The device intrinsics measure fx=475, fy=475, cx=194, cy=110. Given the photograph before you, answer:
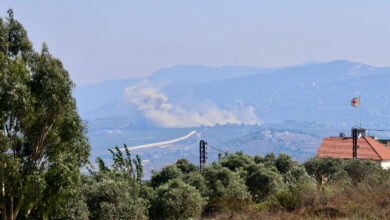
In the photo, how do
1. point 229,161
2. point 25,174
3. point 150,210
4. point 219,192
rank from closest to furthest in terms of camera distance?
point 25,174, point 150,210, point 219,192, point 229,161

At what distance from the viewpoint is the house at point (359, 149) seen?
87.6 meters

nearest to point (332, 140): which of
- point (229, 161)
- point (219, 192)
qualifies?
point (229, 161)

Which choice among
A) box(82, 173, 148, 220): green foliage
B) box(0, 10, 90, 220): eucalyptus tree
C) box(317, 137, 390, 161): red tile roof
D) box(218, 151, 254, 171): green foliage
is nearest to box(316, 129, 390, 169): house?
box(317, 137, 390, 161): red tile roof

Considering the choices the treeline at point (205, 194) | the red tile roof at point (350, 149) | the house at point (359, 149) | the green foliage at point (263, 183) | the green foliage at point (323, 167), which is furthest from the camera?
the red tile roof at point (350, 149)

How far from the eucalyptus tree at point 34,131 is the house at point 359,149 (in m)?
70.4

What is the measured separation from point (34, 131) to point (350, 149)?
8046 cm

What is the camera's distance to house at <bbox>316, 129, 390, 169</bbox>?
8762cm

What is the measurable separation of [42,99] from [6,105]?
96.5 inches

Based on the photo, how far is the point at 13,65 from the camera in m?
20.3

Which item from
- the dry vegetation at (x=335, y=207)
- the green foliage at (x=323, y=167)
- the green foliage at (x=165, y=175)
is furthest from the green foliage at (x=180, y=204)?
the green foliage at (x=323, y=167)

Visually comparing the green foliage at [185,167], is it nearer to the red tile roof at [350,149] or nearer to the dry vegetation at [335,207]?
the dry vegetation at [335,207]

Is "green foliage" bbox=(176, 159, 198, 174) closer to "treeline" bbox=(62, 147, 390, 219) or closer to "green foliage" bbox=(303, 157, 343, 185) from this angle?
→ "treeline" bbox=(62, 147, 390, 219)

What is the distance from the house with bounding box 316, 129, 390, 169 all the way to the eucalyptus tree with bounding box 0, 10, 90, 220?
70.4 meters

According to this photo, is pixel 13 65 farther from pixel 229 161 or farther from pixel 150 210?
pixel 229 161
